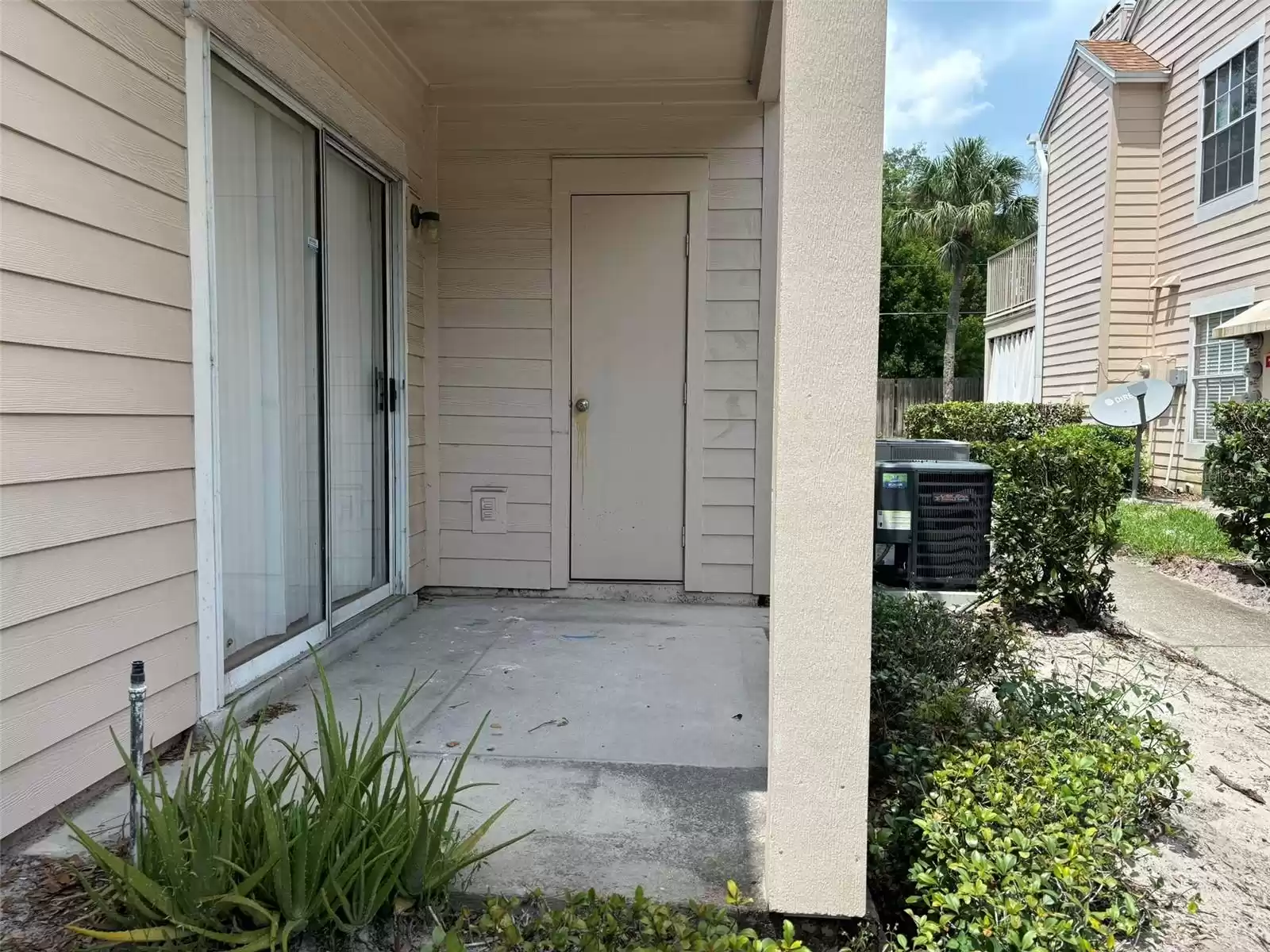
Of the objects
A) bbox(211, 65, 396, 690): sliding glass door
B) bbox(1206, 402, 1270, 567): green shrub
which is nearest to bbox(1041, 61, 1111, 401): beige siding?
bbox(1206, 402, 1270, 567): green shrub

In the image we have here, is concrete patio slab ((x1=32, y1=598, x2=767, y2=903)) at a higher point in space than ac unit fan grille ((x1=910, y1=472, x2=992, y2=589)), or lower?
lower

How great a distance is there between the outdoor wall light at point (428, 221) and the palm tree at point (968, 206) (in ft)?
62.9

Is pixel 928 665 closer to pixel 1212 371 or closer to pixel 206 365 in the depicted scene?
pixel 206 365

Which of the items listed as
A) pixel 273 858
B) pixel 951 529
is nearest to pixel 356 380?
pixel 273 858

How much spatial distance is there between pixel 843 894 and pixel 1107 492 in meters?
3.16

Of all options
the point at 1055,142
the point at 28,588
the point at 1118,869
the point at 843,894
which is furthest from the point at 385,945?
the point at 1055,142

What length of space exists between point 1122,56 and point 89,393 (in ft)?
35.8

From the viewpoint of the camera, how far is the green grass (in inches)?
219

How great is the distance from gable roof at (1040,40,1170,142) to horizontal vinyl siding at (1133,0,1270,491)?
0.11m

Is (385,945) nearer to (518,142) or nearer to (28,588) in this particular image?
(28,588)

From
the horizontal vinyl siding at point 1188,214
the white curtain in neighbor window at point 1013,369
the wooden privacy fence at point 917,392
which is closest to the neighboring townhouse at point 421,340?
the horizontal vinyl siding at point 1188,214

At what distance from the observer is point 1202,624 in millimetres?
4230

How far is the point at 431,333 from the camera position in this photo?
4430mm

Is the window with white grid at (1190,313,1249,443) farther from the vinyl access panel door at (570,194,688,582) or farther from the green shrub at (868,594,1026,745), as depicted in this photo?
the green shrub at (868,594,1026,745)
